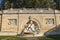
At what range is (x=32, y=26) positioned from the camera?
25109mm

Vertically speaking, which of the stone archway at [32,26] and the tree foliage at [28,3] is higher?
the tree foliage at [28,3]

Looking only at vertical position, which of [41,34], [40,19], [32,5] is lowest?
[41,34]

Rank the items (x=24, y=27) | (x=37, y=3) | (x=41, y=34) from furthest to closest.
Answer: (x=37, y=3) < (x=24, y=27) < (x=41, y=34)

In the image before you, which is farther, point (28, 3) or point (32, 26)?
point (28, 3)

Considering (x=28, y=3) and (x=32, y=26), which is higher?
(x=28, y=3)

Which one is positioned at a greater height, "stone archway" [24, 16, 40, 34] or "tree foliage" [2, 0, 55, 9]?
"tree foliage" [2, 0, 55, 9]

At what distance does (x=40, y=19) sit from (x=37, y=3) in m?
11.0

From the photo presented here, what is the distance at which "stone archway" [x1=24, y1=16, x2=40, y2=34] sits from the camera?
2415 centimetres

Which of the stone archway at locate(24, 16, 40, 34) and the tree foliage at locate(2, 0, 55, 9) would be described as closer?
the stone archway at locate(24, 16, 40, 34)

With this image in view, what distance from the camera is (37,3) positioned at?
36.9m

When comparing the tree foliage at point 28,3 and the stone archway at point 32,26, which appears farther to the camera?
the tree foliage at point 28,3

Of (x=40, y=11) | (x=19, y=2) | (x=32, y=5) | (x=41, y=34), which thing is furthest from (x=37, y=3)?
(x=41, y=34)

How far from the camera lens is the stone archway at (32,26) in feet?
79.2

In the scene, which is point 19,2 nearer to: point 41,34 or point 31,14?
point 31,14
